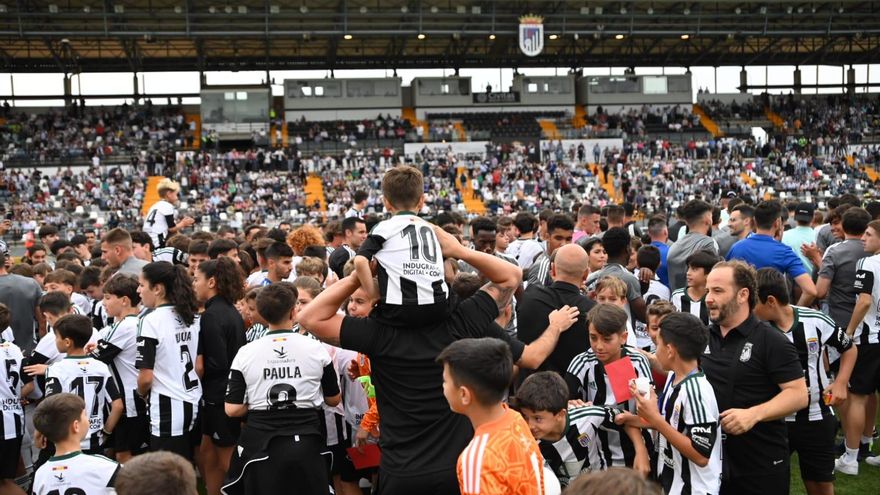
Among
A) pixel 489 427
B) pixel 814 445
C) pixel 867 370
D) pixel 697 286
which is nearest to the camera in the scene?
pixel 489 427

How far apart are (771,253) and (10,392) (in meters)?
6.04

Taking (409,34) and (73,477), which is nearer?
(73,477)

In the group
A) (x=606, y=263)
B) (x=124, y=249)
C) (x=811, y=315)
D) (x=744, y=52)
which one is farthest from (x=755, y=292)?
(x=744, y=52)

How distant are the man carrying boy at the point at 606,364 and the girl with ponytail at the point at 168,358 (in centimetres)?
258

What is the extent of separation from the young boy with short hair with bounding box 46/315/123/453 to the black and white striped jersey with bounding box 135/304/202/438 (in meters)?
0.32

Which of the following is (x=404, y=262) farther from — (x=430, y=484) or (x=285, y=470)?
(x=285, y=470)

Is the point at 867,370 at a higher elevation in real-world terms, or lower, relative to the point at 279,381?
lower

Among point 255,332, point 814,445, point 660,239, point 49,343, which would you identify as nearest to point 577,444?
point 814,445

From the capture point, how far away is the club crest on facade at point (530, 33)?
3997cm

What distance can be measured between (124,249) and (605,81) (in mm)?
43871

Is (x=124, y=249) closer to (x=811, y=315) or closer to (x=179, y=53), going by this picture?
(x=811, y=315)

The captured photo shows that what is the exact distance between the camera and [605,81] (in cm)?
4812

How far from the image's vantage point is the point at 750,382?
4.09 m

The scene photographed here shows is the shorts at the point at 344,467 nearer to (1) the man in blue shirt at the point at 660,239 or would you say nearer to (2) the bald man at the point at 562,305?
(2) the bald man at the point at 562,305
